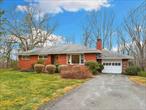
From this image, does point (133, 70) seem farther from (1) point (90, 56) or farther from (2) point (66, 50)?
(2) point (66, 50)

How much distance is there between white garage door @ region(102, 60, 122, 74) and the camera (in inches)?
1310

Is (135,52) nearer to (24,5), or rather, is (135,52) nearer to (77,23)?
(77,23)

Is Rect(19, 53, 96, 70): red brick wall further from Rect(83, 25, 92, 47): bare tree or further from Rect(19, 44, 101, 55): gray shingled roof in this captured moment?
Rect(83, 25, 92, 47): bare tree

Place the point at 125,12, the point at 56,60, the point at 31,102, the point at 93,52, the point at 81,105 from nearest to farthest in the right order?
the point at 81,105, the point at 31,102, the point at 93,52, the point at 56,60, the point at 125,12

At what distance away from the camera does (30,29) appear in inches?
1964

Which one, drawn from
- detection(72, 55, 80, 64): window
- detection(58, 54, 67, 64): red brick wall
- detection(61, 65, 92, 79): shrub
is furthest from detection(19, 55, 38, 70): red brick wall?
detection(61, 65, 92, 79): shrub

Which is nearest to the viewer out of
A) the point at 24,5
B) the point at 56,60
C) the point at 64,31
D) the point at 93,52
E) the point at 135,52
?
the point at 93,52

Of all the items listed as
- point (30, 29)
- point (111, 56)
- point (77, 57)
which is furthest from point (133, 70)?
point (30, 29)

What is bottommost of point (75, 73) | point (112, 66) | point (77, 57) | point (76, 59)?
point (75, 73)

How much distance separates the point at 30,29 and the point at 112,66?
2260 cm

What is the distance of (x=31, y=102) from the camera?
10117 millimetres

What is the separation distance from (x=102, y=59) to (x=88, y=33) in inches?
742

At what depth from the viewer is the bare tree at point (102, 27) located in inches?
1981

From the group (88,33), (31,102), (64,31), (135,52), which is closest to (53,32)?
(64,31)
